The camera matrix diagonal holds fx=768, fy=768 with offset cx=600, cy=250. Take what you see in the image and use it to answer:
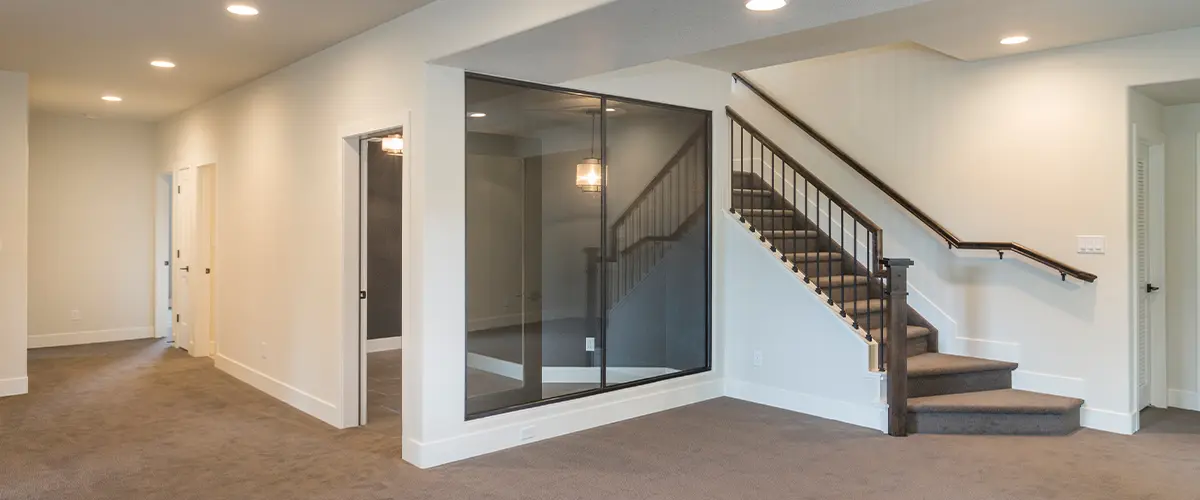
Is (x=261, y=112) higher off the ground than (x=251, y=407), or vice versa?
(x=261, y=112)

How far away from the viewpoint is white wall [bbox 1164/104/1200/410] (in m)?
5.59

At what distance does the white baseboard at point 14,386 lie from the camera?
6.11 metres

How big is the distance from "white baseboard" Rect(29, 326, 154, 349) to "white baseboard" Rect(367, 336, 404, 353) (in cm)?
288

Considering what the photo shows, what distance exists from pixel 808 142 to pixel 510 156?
3.20 meters

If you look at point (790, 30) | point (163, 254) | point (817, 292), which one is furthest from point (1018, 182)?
point (163, 254)

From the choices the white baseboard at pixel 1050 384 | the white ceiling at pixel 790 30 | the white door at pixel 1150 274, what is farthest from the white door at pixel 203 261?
the white door at pixel 1150 274

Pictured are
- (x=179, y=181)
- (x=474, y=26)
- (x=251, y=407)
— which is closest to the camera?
(x=474, y=26)

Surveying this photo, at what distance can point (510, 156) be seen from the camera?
4762 millimetres

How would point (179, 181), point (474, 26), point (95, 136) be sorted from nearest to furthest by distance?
point (474, 26) < point (179, 181) < point (95, 136)

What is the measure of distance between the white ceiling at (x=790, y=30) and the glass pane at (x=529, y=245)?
12.6 inches

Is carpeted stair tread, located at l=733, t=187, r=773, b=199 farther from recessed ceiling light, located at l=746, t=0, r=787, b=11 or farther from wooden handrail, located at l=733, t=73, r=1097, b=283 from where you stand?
recessed ceiling light, located at l=746, t=0, r=787, b=11

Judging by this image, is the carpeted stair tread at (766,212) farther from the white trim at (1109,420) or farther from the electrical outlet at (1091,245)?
the white trim at (1109,420)

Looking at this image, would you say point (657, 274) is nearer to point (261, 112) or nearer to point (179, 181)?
point (261, 112)

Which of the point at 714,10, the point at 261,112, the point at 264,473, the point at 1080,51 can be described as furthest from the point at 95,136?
the point at 1080,51
